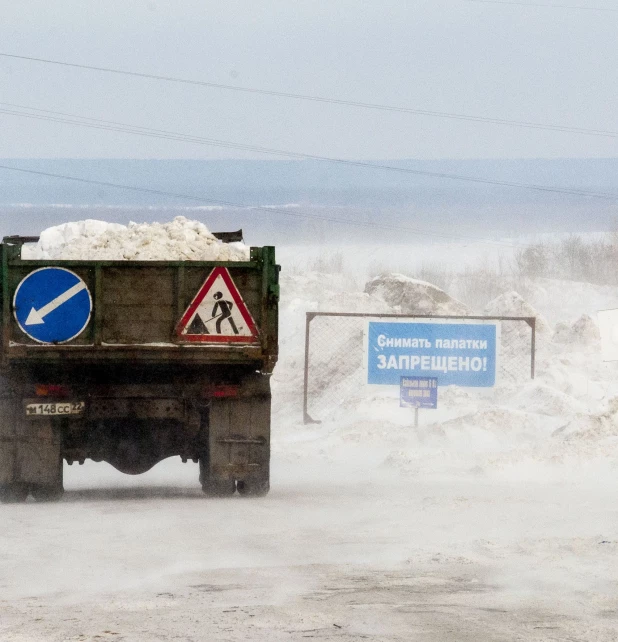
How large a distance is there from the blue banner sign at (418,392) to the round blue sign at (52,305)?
802 cm

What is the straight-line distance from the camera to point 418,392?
2156cm

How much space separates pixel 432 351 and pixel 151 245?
976cm

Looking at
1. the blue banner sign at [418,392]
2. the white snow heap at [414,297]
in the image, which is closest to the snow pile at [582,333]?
the white snow heap at [414,297]

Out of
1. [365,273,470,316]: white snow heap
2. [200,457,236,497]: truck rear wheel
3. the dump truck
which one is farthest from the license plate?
[365,273,470,316]: white snow heap

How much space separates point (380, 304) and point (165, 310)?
20.5m

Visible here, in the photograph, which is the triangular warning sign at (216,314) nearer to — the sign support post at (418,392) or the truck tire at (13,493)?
the truck tire at (13,493)

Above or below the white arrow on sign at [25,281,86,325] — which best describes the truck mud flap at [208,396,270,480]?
below

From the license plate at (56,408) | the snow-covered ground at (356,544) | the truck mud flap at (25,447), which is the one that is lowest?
the snow-covered ground at (356,544)

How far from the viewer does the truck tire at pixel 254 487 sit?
48.6ft

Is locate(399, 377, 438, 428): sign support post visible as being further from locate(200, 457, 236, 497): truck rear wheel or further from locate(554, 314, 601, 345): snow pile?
locate(554, 314, 601, 345): snow pile

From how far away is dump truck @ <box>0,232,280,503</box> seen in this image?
14.2 m

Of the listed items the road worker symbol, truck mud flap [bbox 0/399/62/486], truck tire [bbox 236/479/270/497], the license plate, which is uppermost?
the road worker symbol

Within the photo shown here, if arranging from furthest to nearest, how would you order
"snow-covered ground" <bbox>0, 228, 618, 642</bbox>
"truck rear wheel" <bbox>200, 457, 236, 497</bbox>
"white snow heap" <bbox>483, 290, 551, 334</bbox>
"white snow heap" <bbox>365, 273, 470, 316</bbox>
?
"white snow heap" <bbox>365, 273, 470, 316</bbox>, "white snow heap" <bbox>483, 290, 551, 334</bbox>, "truck rear wheel" <bbox>200, 457, 236, 497</bbox>, "snow-covered ground" <bbox>0, 228, 618, 642</bbox>

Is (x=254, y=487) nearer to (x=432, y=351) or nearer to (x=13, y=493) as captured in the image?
(x=13, y=493)
